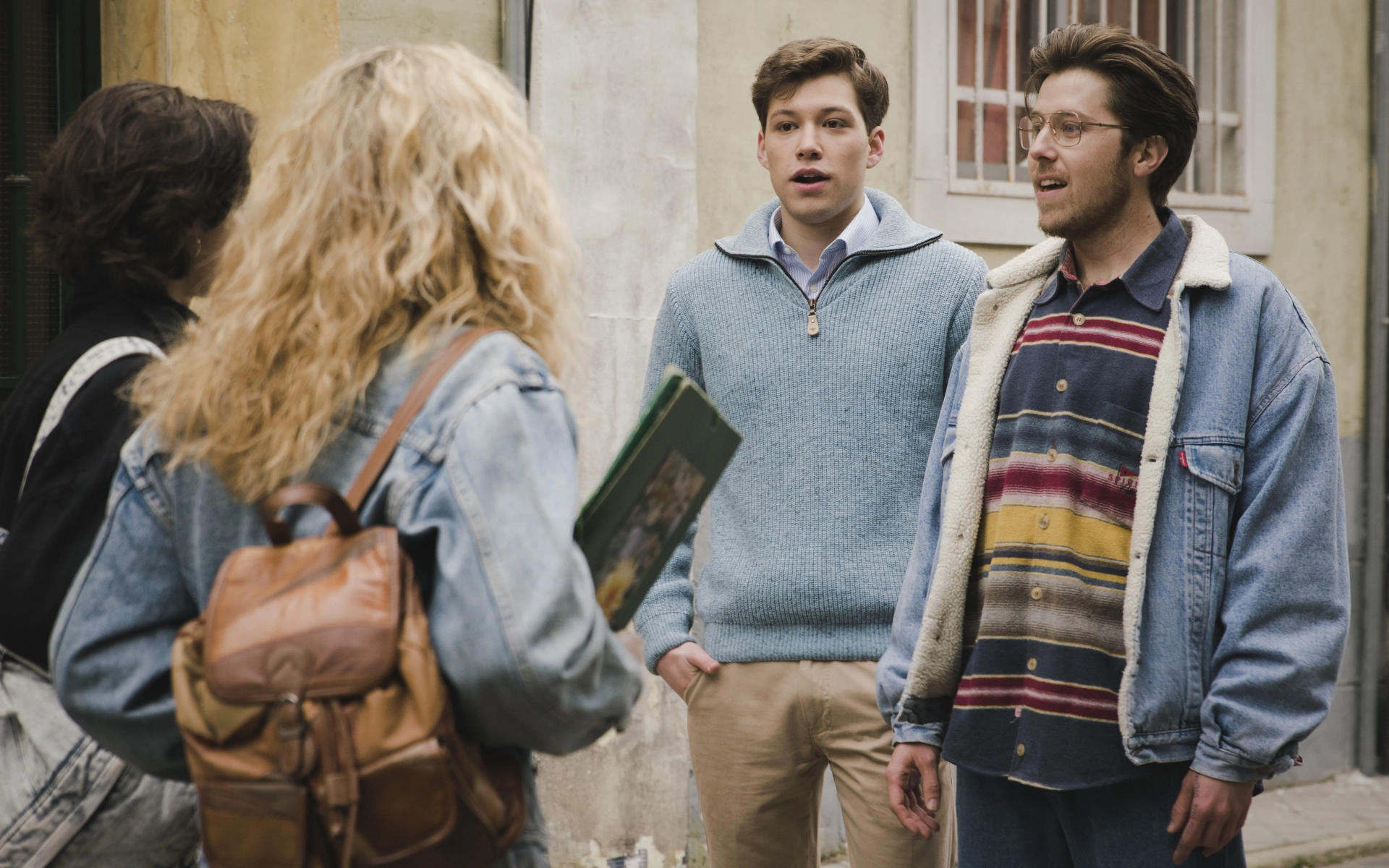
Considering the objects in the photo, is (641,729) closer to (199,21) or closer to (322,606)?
(199,21)

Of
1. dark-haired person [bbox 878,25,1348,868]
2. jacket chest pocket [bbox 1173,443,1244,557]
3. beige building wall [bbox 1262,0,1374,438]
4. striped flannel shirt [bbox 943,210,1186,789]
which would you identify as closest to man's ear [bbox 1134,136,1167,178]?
dark-haired person [bbox 878,25,1348,868]

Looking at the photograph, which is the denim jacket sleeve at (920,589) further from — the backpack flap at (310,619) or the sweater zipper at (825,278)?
the backpack flap at (310,619)

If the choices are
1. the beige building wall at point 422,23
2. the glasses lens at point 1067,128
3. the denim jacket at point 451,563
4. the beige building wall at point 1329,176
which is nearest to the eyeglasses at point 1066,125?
the glasses lens at point 1067,128

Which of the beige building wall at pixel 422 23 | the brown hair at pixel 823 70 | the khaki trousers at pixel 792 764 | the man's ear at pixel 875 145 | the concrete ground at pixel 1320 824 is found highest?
the beige building wall at pixel 422 23

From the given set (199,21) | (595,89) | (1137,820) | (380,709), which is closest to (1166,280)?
(1137,820)

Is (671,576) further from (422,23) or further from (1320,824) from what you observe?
(1320,824)

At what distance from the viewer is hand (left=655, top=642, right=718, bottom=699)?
3098 millimetres

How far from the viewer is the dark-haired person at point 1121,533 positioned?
2137mm

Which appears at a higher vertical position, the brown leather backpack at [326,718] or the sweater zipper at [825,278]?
the sweater zipper at [825,278]

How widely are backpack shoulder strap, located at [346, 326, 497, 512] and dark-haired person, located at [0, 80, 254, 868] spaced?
602 millimetres

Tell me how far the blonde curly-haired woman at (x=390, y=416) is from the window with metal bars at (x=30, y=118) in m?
2.75

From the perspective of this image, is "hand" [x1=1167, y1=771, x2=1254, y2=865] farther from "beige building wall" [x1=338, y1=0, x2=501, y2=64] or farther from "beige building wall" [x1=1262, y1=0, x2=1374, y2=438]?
"beige building wall" [x1=1262, y1=0, x2=1374, y2=438]

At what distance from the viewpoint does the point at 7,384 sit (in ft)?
13.4

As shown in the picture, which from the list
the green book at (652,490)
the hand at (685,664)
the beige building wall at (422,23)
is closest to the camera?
Answer: the green book at (652,490)
